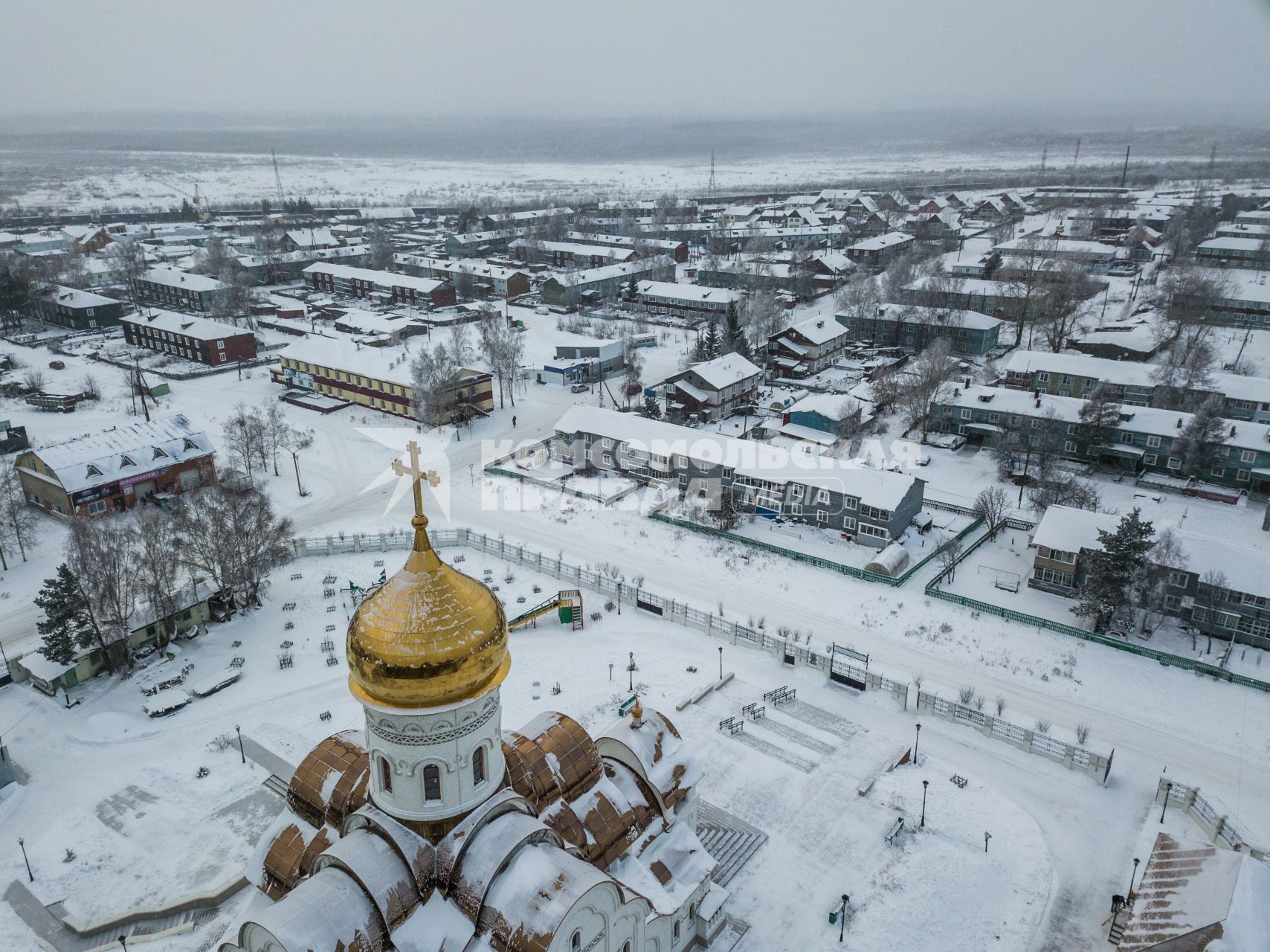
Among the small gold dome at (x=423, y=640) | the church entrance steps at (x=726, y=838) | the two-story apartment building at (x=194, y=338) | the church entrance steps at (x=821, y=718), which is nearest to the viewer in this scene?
the small gold dome at (x=423, y=640)

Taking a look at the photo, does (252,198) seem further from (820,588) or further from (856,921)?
(856,921)

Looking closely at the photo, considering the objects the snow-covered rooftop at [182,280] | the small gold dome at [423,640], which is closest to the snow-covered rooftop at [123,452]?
the small gold dome at [423,640]

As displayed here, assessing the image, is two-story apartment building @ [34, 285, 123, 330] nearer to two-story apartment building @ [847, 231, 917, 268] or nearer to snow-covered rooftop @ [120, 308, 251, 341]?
snow-covered rooftop @ [120, 308, 251, 341]

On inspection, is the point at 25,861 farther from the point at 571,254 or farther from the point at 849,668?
the point at 571,254

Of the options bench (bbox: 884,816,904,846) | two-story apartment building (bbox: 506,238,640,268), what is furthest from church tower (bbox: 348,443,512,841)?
two-story apartment building (bbox: 506,238,640,268)

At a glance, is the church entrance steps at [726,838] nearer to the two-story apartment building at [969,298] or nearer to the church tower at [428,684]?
the church tower at [428,684]

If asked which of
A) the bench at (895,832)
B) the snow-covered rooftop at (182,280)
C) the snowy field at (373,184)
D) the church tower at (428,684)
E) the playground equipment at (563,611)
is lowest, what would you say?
the bench at (895,832)

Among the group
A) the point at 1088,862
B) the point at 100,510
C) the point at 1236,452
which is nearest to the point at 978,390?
the point at 1236,452
